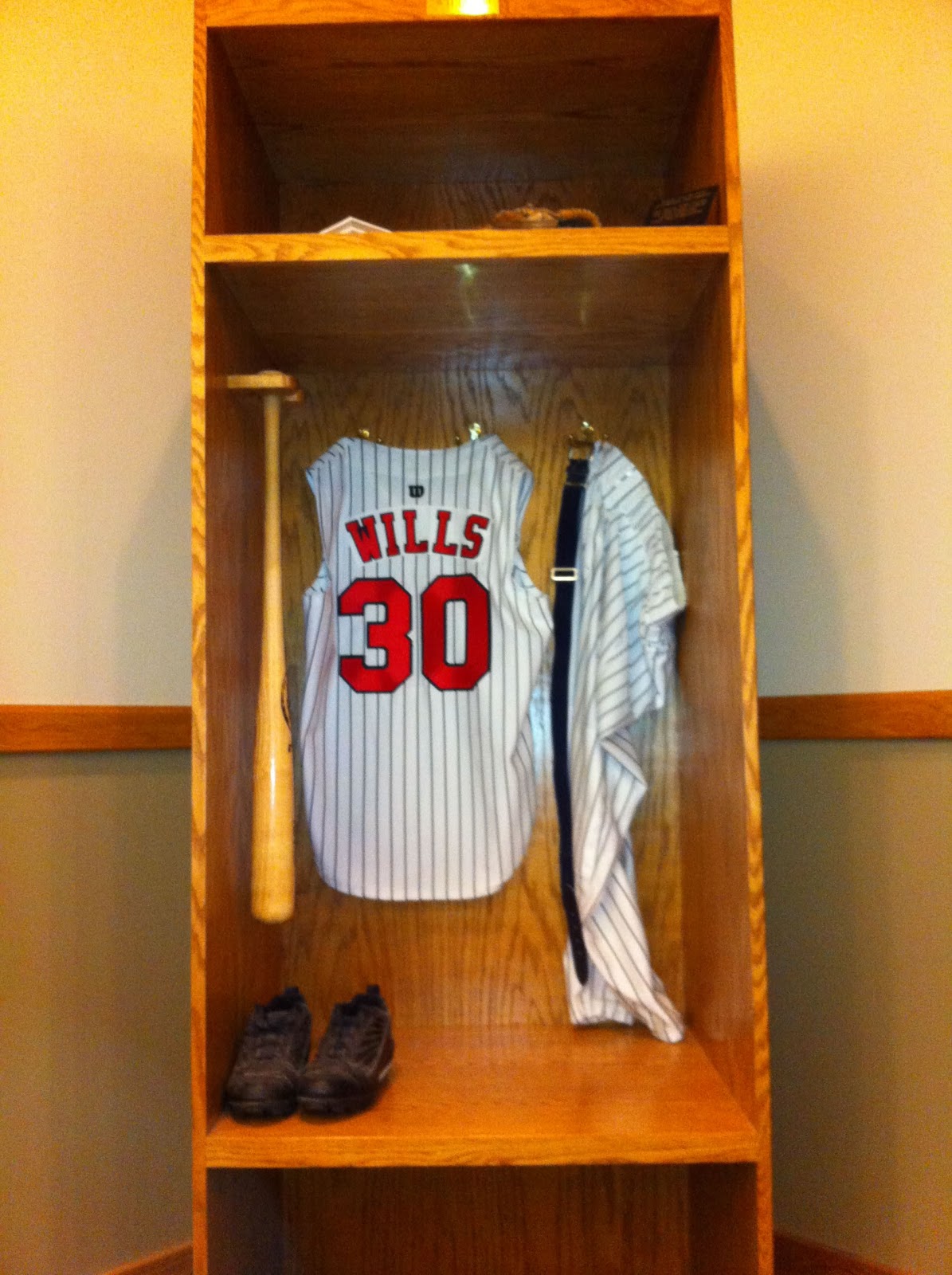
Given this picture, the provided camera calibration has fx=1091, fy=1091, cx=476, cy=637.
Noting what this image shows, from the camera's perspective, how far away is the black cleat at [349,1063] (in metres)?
1.47

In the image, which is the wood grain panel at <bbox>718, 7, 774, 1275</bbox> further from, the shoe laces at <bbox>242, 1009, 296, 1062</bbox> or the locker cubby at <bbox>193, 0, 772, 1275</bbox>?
the shoe laces at <bbox>242, 1009, 296, 1062</bbox>

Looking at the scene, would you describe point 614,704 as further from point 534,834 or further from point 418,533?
point 418,533

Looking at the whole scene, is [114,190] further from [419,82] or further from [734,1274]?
[734,1274]

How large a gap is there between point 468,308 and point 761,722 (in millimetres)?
911

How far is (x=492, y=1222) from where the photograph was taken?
1.93 meters

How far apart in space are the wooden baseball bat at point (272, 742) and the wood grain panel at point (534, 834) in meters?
0.34

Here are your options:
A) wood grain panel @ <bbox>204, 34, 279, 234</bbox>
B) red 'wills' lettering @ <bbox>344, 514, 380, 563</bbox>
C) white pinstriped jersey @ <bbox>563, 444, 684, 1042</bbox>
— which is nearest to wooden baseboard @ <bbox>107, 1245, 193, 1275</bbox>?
white pinstriped jersey @ <bbox>563, 444, 684, 1042</bbox>

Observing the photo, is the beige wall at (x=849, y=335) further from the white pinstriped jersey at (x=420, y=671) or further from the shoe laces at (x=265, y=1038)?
the shoe laces at (x=265, y=1038)

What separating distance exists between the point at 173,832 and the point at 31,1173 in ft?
1.93

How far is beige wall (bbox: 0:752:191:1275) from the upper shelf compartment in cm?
99

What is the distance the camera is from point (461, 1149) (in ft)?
4.61

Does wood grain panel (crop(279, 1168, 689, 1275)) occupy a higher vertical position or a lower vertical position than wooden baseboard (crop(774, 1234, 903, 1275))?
higher

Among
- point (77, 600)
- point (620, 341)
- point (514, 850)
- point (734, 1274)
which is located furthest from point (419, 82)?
point (734, 1274)

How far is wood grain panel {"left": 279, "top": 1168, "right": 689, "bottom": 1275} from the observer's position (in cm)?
192
